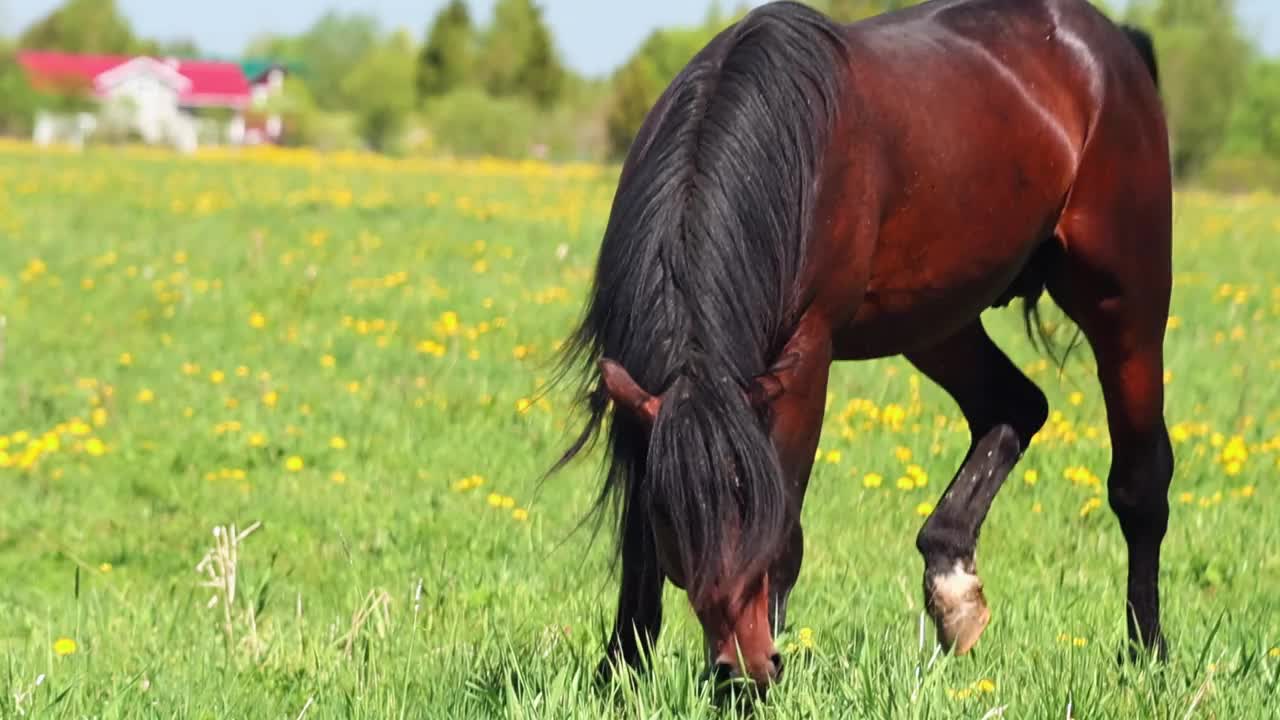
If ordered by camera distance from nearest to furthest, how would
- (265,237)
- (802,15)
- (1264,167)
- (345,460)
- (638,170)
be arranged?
(638,170), (802,15), (345,460), (265,237), (1264,167)

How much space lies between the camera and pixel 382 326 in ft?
35.0

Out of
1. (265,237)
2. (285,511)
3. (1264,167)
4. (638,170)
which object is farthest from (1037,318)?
(1264,167)

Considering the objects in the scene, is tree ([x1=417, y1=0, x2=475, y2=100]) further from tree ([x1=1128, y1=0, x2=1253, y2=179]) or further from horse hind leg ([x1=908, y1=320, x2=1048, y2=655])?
horse hind leg ([x1=908, y1=320, x2=1048, y2=655])

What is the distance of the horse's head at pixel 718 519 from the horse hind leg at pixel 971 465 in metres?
1.52

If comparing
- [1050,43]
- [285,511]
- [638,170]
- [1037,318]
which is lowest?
[285,511]

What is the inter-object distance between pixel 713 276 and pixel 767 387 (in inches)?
10.0

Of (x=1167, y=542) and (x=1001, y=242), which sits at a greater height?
(x=1001, y=242)

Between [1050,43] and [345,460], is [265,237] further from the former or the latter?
[1050,43]

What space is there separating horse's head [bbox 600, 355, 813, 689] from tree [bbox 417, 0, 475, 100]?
6797cm

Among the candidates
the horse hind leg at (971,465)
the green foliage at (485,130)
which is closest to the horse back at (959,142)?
the horse hind leg at (971,465)

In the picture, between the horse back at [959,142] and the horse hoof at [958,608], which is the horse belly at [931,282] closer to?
the horse back at [959,142]

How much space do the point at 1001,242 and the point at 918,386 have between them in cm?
464

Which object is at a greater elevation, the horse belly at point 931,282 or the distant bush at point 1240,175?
the horse belly at point 931,282

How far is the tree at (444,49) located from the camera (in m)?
70.0
